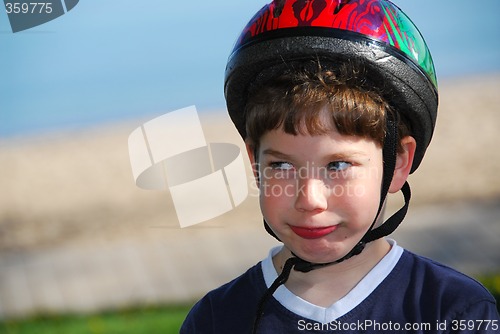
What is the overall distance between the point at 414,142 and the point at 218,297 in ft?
3.13

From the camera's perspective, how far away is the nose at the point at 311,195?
118 inches

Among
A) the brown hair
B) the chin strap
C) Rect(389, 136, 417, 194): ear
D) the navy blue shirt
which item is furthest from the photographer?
Rect(389, 136, 417, 194): ear

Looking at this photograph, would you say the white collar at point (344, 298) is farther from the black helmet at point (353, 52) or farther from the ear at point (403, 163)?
the ear at point (403, 163)

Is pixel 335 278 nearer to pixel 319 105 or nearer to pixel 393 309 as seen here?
pixel 393 309

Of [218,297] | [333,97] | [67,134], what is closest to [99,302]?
[218,297]

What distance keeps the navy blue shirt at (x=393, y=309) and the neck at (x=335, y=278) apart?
10 centimetres

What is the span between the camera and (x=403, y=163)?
337 centimetres

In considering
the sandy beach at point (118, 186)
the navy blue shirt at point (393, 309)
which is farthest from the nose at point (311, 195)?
the sandy beach at point (118, 186)

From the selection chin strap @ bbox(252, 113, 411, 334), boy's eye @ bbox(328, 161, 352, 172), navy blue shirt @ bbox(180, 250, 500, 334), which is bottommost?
navy blue shirt @ bbox(180, 250, 500, 334)

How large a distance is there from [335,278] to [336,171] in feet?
1.48

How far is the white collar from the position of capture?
3115 mm

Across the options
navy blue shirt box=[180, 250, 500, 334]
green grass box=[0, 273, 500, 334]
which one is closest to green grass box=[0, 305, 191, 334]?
green grass box=[0, 273, 500, 334]

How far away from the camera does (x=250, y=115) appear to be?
3.28m

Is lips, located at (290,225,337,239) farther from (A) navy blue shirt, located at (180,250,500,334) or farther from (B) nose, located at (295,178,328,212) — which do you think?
(A) navy blue shirt, located at (180,250,500,334)
